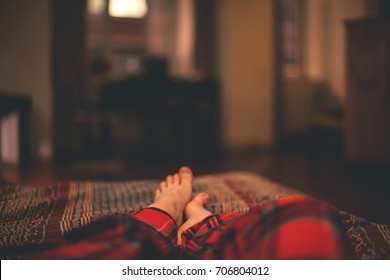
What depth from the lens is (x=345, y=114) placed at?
2.85 metres

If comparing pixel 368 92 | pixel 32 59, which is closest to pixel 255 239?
pixel 368 92

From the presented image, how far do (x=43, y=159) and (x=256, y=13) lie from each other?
283 cm

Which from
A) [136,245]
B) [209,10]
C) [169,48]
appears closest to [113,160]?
[169,48]

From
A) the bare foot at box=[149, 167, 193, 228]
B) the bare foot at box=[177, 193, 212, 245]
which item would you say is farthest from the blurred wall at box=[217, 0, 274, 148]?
the bare foot at box=[177, 193, 212, 245]

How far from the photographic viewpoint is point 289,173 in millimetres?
2775

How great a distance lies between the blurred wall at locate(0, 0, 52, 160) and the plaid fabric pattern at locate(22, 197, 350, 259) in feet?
10.4

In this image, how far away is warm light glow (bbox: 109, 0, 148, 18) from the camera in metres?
4.16

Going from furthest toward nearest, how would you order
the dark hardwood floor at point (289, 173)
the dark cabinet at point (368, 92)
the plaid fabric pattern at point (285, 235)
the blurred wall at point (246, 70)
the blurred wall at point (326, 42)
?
1. the blurred wall at point (326, 42)
2. the blurred wall at point (246, 70)
3. the dark cabinet at point (368, 92)
4. the dark hardwood floor at point (289, 173)
5. the plaid fabric pattern at point (285, 235)

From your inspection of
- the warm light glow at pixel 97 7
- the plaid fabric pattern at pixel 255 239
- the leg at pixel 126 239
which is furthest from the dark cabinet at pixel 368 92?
the warm light glow at pixel 97 7

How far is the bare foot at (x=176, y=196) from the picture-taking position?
3.43 feet

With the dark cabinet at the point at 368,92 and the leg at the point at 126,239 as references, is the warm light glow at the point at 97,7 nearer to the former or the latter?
the dark cabinet at the point at 368,92

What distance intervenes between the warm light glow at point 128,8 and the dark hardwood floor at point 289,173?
5.81ft

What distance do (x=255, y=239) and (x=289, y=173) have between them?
221cm

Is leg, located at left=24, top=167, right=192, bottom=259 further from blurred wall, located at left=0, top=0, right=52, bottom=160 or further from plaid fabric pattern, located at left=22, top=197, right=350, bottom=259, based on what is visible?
blurred wall, located at left=0, top=0, right=52, bottom=160
